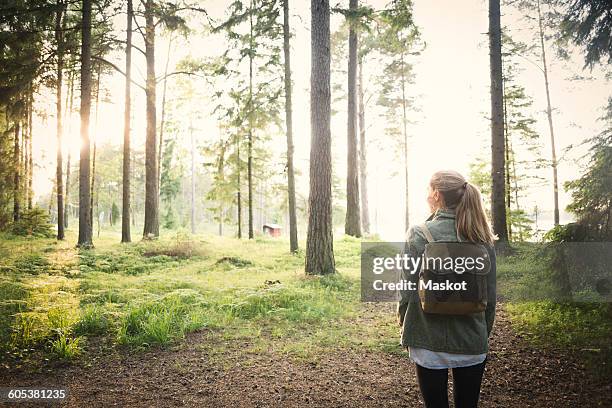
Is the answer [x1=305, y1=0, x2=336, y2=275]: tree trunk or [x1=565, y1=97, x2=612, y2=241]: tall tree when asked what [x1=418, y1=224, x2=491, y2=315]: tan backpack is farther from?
[x1=305, y1=0, x2=336, y2=275]: tree trunk

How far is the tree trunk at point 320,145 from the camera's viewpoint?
360 inches

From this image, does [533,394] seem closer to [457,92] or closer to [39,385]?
[39,385]

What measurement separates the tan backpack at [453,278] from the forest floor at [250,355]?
89.4 inches

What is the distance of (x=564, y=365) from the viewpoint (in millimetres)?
4211

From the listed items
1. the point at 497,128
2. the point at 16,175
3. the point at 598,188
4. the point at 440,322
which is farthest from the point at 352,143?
the point at 16,175

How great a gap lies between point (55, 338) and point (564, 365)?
7.09 metres

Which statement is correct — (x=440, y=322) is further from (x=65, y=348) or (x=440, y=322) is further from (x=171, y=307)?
(x=171, y=307)

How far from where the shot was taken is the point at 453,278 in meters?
2.19

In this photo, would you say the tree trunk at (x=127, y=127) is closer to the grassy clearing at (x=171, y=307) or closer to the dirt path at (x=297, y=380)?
the grassy clearing at (x=171, y=307)

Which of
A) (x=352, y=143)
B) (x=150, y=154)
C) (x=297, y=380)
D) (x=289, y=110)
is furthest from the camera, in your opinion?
(x=352, y=143)

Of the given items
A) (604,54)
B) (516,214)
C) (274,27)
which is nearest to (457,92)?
(516,214)

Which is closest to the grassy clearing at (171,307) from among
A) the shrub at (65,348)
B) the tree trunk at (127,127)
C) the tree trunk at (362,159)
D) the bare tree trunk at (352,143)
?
the shrub at (65,348)

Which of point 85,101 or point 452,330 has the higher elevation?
point 85,101

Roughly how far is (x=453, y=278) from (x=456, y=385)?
0.78 metres
